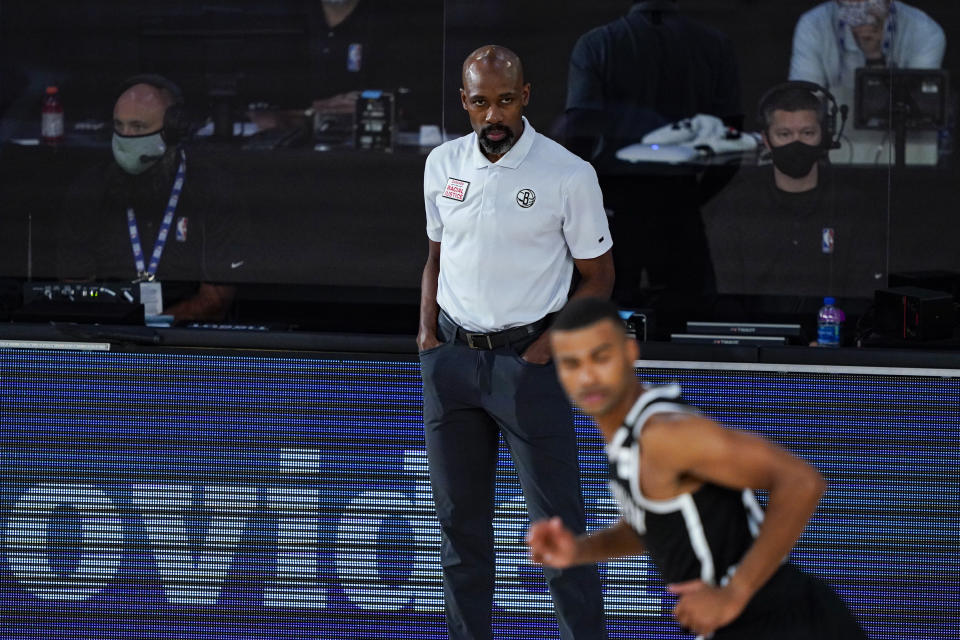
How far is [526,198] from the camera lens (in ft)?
13.7

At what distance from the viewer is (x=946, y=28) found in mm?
7281

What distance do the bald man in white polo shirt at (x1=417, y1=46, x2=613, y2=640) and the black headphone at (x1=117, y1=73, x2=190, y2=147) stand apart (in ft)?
12.1

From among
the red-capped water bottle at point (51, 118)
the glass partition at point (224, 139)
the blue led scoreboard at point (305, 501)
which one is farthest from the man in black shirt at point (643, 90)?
the blue led scoreboard at point (305, 501)

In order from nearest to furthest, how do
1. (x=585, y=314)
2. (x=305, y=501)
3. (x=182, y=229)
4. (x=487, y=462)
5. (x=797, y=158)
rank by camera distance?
1. (x=585, y=314)
2. (x=487, y=462)
3. (x=305, y=501)
4. (x=797, y=158)
5. (x=182, y=229)

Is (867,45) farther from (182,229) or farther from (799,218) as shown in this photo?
(182,229)

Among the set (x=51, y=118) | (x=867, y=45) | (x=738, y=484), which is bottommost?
(x=738, y=484)

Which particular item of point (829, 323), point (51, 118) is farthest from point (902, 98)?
point (51, 118)

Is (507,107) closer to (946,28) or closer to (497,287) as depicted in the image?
(497,287)

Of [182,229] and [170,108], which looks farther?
[182,229]

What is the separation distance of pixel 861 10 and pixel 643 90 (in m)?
1.18

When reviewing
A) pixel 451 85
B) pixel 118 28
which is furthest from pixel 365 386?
pixel 118 28

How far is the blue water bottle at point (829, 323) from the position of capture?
6418 millimetres

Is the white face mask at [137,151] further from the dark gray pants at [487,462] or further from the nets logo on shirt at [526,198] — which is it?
the nets logo on shirt at [526,198]

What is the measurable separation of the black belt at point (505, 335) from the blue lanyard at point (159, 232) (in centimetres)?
391
